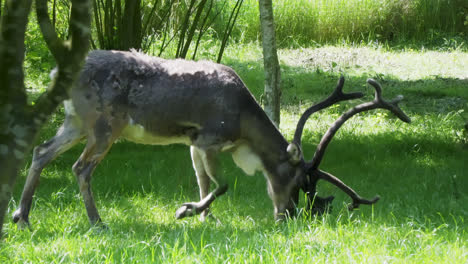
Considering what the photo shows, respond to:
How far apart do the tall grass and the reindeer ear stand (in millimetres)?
11906

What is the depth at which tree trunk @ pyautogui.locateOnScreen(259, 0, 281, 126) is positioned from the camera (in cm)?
774

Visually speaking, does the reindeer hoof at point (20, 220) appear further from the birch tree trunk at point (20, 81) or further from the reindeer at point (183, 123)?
the birch tree trunk at point (20, 81)

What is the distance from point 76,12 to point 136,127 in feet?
12.9

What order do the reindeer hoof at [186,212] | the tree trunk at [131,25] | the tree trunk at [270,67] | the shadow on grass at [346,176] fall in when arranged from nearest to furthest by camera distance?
1. the reindeer hoof at [186,212]
2. the shadow on grass at [346,176]
3. the tree trunk at [270,67]
4. the tree trunk at [131,25]

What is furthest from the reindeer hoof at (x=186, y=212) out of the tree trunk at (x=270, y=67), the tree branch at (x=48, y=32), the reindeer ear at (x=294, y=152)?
the tree branch at (x=48, y=32)

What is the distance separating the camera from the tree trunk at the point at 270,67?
774cm

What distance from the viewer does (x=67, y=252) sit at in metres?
4.38

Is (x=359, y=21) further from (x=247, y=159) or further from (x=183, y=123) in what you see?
(x=183, y=123)

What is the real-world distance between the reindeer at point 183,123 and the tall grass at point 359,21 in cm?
1178

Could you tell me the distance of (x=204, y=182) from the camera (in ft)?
21.3

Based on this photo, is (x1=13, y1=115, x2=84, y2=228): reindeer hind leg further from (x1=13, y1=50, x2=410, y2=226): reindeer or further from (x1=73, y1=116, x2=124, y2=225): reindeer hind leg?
(x1=73, y1=116, x2=124, y2=225): reindeer hind leg

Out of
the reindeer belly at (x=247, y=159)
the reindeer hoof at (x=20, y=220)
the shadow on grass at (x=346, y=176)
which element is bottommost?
the shadow on grass at (x=346, y=176)

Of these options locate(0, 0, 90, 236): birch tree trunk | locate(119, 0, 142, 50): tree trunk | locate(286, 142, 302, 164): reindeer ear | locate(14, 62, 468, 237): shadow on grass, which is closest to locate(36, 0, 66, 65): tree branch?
locate(0, 0, 90, 236): birch tree trunk

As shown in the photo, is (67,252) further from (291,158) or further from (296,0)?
(296,0)
